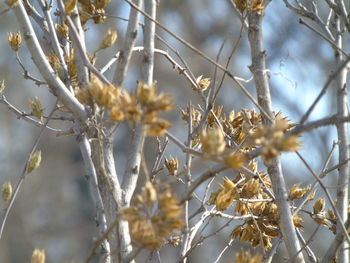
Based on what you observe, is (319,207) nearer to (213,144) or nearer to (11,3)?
(213,144)

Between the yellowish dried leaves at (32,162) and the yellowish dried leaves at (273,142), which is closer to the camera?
the yellowish dried leaves at (273,142)

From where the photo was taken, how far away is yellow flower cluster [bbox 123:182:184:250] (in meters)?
0.98

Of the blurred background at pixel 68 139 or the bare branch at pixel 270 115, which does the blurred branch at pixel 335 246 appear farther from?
the blurred background at pixel 68 139

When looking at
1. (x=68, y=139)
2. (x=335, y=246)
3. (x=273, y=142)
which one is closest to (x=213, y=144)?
(x=273, y=142)

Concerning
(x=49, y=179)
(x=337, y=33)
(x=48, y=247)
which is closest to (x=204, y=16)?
(x=49, y=179)

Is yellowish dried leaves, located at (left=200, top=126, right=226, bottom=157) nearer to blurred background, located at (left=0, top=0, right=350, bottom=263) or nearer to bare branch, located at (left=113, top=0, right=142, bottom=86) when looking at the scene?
bare branch, located at (left=113, top=0, right=142, bottom=86)

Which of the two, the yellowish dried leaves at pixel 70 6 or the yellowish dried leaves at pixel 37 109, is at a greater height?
the yellowish dried leaves at pixel 70 6

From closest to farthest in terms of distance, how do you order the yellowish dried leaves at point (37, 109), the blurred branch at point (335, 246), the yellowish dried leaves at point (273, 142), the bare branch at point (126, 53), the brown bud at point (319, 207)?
the yellowish dried leaves at point (273, 142), the blurred branch at point (335, 246), the bare branch at point (126, 53), the yellowish dried leaves at point (37, 109), the brown bud at point (319, 207)

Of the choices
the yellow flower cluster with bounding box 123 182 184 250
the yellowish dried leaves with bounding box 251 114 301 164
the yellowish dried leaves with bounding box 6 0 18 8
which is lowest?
the yellow flower cluster with bounding box 123 182 184 250

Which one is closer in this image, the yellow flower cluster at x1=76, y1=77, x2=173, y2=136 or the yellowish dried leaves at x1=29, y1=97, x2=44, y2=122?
the yellow flower cluster at x1=76, y1=77, x2=173, y2=136

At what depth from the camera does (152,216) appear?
102 cm

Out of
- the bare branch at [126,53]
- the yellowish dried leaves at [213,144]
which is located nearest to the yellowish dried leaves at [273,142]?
the yellowish dried leaves at [213,144]

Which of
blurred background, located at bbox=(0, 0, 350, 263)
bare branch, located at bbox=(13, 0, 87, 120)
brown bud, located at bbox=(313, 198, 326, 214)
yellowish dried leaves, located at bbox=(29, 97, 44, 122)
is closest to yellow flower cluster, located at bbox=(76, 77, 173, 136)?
bare branch, located at bbox=(13, 0, 87, 120)

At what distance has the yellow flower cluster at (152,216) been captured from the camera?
98 centimetres
